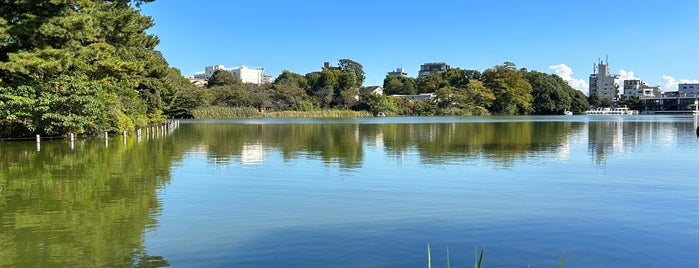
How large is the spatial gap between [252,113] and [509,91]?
42522 millimetres

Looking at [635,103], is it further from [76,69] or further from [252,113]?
→ [76,69]

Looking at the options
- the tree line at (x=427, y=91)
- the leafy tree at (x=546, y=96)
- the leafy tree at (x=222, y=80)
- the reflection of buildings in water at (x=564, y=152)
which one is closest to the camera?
the reflection of buildings in water at (x=564, y=152)

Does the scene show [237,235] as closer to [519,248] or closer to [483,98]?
[519,248]

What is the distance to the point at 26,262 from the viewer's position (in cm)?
550

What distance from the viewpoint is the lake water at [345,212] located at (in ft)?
19.3

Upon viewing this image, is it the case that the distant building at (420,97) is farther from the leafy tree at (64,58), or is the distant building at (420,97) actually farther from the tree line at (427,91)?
the leafy tree at (64,58)

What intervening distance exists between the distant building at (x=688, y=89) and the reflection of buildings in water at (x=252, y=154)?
5471 inches

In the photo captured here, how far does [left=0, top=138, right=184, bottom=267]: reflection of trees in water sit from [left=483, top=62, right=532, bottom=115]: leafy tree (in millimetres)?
78681

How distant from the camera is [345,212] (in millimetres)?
8133

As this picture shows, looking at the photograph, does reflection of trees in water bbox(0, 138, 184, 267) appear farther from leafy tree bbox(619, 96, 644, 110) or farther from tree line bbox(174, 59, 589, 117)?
leafy tree bbox(619, 96, 644, 110)

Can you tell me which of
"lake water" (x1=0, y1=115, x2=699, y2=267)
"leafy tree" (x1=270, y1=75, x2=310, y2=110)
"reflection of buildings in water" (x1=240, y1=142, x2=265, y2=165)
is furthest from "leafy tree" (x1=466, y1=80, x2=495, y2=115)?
"lake water" (x1=0, y1=115, x2=699, y2=267)

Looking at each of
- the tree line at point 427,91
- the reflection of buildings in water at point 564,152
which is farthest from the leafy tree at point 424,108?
the reflection of buildings in water at point 564,152

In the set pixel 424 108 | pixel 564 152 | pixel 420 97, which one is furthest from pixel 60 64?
pixel 420 97

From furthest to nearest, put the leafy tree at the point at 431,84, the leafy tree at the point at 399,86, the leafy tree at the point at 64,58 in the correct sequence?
the leafy tree at the point at 399,86 < the leafy tree at the point at 431,84 < the leafy tree at the point at 64,58
